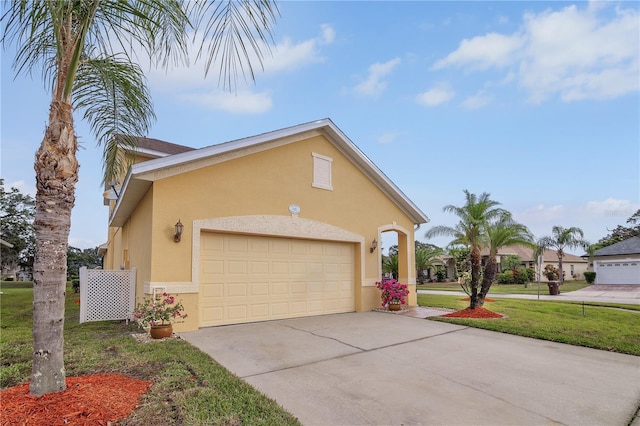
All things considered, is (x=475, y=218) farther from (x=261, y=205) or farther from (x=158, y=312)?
(x=158, y=312)

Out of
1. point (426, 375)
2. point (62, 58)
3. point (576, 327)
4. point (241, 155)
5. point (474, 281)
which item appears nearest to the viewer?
point (62, 58)

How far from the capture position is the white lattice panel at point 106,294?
906 cm

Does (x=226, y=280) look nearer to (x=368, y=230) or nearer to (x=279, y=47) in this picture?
(x=368, y=230)

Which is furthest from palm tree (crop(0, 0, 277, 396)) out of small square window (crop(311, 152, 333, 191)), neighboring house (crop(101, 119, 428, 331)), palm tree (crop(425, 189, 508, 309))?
Result: palm tree (crop(425, 189, 508, 309))

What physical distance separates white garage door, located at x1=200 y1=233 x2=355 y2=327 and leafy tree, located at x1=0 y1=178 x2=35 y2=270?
40878 millimetres

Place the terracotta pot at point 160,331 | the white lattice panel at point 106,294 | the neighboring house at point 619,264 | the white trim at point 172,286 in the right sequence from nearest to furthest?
the terracotta pot at point 160,331 → the white trim at point 172,286 → the white lattice panel at point 106,294 → the neighboring house at point 619,264

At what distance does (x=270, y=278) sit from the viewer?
32.4 feet

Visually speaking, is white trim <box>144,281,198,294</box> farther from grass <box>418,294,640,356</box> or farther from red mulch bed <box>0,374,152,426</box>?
grass <box>418,294,640,356</box>

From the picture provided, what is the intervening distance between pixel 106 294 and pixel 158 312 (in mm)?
2989

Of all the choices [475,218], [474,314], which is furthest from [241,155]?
[474,314]

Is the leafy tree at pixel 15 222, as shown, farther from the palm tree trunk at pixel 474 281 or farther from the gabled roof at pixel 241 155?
the palm tree trunk at pixel 474 281

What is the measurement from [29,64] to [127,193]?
492cm

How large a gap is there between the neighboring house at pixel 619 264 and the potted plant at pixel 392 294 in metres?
29.7

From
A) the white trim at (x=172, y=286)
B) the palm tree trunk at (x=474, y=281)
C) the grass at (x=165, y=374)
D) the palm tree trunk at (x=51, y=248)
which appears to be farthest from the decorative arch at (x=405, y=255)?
the palm tree trunk at (x=51, y=248)
